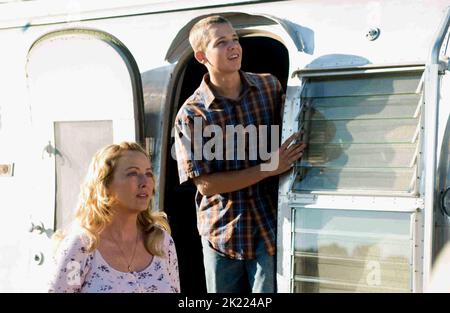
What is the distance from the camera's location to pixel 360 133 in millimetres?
3754

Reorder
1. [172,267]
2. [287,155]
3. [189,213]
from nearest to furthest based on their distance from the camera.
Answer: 1. [172,267]
2. [287,155]
3. [189,213]

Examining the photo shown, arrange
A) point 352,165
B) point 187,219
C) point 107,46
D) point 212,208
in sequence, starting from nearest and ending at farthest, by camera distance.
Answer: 1. point 352,165
2. point 212,208
3. point 107,46
4. point 187,219

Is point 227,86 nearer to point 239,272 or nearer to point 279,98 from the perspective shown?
point 279,98

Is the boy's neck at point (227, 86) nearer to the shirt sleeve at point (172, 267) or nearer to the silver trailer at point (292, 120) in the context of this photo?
the silver trailer at point (292, 120)

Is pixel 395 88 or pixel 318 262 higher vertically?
pixel 395 88

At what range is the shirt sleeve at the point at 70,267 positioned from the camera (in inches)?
116

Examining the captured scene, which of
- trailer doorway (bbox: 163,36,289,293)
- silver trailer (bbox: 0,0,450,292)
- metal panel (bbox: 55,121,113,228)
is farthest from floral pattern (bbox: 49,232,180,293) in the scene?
trailer doorway (bbox: 163,36,289,293)

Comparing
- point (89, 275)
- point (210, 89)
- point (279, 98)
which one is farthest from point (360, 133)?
point (89, 275)

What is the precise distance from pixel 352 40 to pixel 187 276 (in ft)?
6.90

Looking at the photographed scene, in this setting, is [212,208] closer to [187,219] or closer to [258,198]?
[258,198]

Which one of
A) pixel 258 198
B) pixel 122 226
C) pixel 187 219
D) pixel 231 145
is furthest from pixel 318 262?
pixel 187 219

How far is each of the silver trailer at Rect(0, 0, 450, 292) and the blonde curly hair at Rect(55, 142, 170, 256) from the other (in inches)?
32.4

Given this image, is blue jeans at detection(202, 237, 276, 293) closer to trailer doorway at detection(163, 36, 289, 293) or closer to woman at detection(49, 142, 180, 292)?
woman at detection(49, 142, 180, 292)

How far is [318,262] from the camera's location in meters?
3.78
